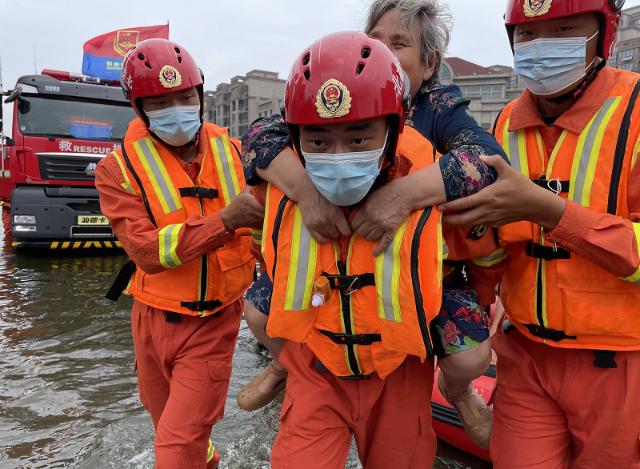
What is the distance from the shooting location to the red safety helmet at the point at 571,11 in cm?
188

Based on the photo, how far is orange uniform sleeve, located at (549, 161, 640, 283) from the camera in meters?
1.76

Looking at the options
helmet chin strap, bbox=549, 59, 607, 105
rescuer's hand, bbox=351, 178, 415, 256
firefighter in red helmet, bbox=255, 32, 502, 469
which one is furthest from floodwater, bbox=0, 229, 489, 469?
helmet chin strap, bbox=549, 59, 607, 105

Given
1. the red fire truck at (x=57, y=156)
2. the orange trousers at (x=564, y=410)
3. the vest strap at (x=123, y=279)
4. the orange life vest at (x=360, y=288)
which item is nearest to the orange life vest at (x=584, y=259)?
the orange trousers at (x=564, y=410)

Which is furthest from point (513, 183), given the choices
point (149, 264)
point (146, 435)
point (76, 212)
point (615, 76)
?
point (76, 212)

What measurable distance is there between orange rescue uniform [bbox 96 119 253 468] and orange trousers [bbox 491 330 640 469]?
1453mm

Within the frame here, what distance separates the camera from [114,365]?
17.5ft

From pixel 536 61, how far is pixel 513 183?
1.84ft

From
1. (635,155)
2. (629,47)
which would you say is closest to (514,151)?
(635,155)

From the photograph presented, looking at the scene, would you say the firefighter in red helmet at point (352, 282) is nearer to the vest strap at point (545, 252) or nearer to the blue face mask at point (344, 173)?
the blue face mask at point (344, 173)

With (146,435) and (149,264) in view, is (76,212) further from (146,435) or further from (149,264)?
(149,264)

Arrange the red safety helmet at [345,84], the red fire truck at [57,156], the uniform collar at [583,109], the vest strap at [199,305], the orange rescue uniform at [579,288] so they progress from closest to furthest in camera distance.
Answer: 1. the red safety helmet at [345,84]
2. the orange rescue uniform at [579,288]
3. the uniform collar at [583,109]
4. the vest strap at [199,305]
5. the red fire truck at [57,156]

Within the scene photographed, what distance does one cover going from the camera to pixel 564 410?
2031 mm

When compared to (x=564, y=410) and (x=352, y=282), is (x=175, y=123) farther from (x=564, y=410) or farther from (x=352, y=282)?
(x=564, y=410)

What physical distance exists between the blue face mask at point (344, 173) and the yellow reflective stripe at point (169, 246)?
1060mm
